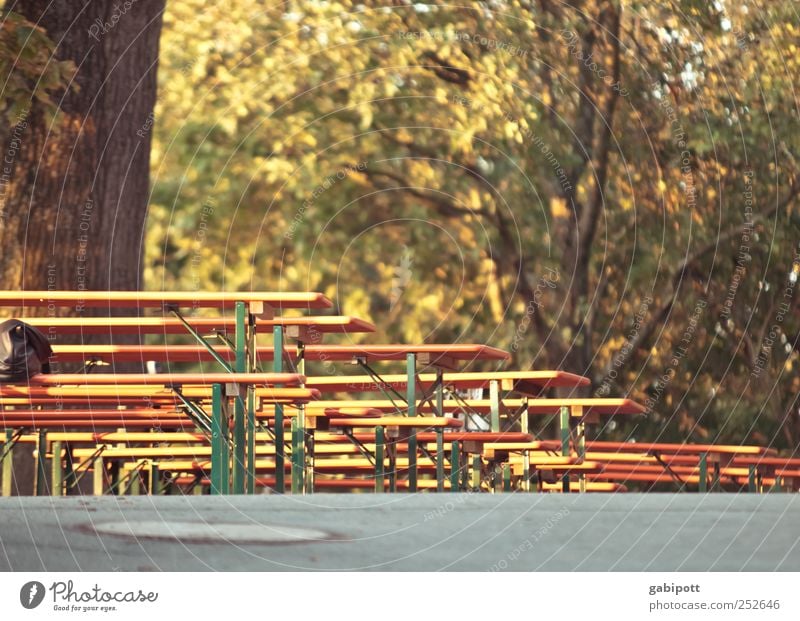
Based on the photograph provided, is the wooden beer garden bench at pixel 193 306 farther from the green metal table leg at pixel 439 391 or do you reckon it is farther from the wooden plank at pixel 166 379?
the green metal table leg at pixel 439 391

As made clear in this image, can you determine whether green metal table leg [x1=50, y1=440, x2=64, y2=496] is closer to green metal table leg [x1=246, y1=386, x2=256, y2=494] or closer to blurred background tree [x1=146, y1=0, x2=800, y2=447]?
green metal table leg [x1=246, y1=386, x2=256, y2=494]

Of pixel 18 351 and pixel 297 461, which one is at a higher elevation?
pixel 18 351

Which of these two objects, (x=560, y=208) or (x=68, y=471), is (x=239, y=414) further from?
(x=560, y=208)

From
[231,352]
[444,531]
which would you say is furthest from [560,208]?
[444,531]

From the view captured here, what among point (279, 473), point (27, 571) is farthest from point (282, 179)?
point (27, 571)

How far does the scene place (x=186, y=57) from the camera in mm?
21297

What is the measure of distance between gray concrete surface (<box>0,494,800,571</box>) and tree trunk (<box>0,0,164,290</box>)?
439 centimetres

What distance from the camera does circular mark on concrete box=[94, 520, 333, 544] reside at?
8.73 meters

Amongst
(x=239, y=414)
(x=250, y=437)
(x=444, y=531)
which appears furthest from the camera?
(x=250, y=437)

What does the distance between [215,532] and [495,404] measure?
12.5 ft

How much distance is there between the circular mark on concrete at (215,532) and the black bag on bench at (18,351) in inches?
53.4

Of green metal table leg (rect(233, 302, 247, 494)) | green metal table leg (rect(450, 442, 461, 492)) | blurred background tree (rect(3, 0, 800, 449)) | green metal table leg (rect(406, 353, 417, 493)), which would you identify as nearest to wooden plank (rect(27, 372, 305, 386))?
green metal table leg (rect(233, 302, 247, 494))

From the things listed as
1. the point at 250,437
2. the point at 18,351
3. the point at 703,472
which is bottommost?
the point at 703,472

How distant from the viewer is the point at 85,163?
13.2 m
